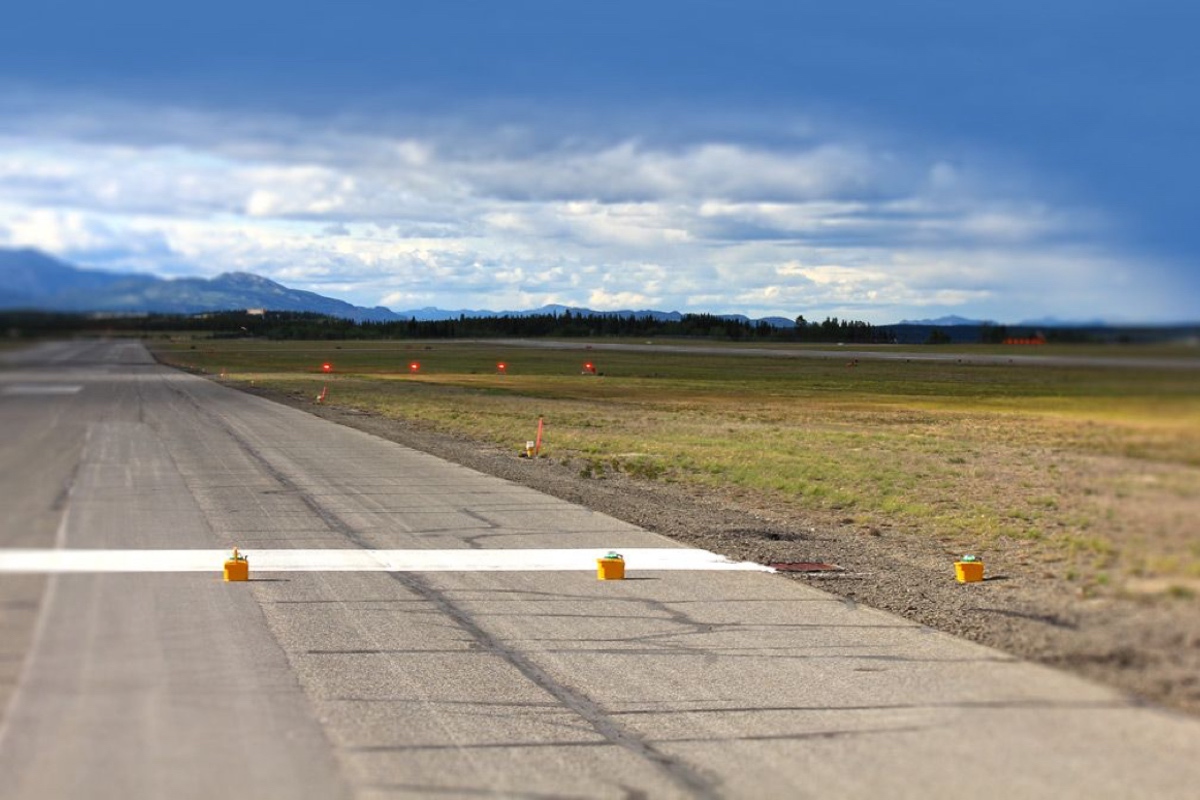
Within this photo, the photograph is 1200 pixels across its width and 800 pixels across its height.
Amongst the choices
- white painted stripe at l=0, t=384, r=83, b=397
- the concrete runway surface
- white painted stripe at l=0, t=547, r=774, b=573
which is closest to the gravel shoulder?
the concrete runway surface

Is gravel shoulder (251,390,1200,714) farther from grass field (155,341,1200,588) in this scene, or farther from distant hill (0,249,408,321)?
distant hill (0,249,408,321)

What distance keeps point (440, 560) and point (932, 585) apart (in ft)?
18.4

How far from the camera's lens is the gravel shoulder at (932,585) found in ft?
18.4

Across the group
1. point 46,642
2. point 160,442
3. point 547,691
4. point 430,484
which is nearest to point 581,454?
point 430,484

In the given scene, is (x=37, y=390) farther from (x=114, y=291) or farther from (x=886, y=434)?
(x=886, y=434)

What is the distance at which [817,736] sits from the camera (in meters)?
7.14

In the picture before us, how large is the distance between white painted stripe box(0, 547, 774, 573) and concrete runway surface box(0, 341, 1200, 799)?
0.15m

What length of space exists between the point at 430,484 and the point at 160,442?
33.2ft

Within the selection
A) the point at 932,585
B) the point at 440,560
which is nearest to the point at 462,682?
the point at 440,560

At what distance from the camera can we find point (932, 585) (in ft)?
42.6

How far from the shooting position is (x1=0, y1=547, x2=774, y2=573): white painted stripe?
1276 centimetres

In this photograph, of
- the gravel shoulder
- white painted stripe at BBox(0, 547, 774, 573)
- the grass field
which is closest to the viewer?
the grass field

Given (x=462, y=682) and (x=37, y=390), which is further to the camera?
(x=462, y=682)

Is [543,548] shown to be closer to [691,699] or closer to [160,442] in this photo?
[691,699]
